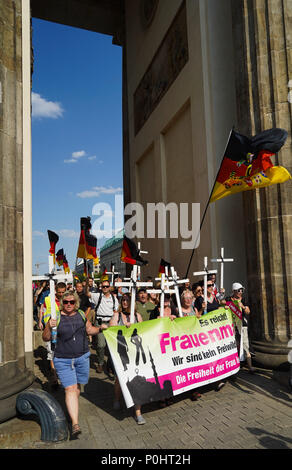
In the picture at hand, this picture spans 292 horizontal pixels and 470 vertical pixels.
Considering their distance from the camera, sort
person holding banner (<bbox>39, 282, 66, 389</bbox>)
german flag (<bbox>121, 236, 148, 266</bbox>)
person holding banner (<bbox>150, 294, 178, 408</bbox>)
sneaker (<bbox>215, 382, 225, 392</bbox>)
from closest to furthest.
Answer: person holding banner (<bbox>150, 294, 178, 408</bbox>) → sneaker (<bbox>215, 382, 225, 392</bbox>) → person holding banner (<bbox>39, 282, 66, 389</bbox>) → german flag (<bbox>121, 236, 148, 266</bbox>)

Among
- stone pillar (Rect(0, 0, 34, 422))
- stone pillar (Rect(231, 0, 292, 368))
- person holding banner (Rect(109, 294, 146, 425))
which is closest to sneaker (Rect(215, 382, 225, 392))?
stone pillar (Rect(231, 0, 292, 368))

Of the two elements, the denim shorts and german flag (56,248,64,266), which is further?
german flag (56,248,64,266)

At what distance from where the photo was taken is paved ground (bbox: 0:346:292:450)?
14.0 feet

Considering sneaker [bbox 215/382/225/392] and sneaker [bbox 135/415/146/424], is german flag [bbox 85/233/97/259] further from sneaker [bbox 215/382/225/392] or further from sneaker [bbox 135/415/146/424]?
sneaker [bbox 135/415/146/424]

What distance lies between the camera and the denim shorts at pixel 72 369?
15.0 ft

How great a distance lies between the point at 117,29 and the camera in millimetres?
21734

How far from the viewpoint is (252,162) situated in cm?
745

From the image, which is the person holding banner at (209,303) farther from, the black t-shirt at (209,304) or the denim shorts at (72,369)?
the denim shorts at (72,369)

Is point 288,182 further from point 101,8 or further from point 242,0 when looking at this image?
point 101,8

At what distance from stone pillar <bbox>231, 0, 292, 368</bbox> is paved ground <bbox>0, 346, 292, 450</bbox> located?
1421mm

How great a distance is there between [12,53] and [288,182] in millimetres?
5443

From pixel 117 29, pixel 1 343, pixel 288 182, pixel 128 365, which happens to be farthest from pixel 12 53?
pixel 117 29

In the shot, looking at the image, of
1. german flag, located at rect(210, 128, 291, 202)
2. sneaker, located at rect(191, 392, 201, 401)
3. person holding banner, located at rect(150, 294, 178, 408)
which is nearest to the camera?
person holding banner, located at rect(150, 294, 178, 408)
